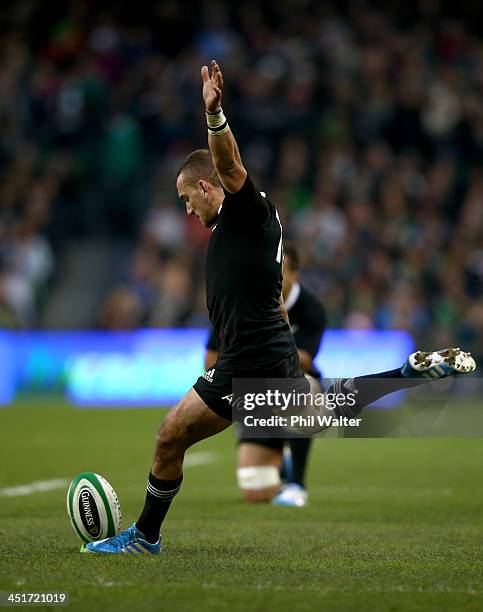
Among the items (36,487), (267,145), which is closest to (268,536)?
(36,487)

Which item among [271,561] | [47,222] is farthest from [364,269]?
[271,561]

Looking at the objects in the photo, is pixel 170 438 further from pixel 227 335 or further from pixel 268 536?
pixel 268 536

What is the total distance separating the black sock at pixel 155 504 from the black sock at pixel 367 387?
3.37ft

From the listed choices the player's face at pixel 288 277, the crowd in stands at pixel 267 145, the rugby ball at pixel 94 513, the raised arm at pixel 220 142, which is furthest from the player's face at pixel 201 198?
the crowd in stands at pixel 267 145

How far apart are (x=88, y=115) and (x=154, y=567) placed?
17339mm

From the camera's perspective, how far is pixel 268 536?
7793 millimetres

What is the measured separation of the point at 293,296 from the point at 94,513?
11.6ft

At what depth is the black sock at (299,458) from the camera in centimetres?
1010

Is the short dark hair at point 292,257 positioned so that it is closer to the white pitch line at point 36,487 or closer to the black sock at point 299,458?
the black sock at point 299,458

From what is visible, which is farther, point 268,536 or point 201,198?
point 268,536

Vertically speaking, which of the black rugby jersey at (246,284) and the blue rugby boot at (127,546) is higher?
the black rugby jersey at (246,284)

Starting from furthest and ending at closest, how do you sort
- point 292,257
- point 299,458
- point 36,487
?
1. point 36,487
2. point 299,458
3. point 292,257

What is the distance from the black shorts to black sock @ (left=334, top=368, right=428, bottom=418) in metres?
0.37

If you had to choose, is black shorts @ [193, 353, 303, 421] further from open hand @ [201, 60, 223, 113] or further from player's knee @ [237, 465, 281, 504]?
player's knee @ [237, 465, 281, 504]
